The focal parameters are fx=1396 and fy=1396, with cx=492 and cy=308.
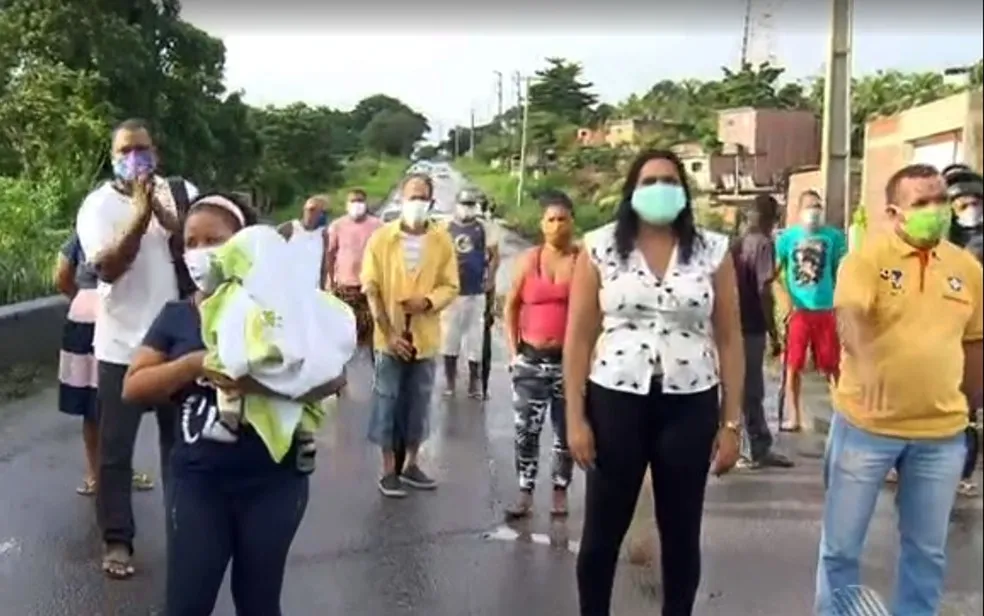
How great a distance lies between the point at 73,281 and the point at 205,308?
3173 mm

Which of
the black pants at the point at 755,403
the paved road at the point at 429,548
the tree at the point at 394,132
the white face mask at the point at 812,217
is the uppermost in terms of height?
the tree at the point at 394,132

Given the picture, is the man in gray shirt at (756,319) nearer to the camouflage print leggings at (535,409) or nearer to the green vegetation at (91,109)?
the camouflage print leggings at (535,409)

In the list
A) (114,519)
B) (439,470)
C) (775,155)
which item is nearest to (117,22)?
(775,155)

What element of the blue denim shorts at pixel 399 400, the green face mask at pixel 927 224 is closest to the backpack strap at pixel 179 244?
the blue denim shorts at pixel 399 400

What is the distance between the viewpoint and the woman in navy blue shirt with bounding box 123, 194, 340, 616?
378cm

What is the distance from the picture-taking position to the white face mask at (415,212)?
7.80 metres

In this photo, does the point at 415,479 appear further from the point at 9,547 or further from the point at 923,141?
the point at 923,141

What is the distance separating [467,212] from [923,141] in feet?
23.1

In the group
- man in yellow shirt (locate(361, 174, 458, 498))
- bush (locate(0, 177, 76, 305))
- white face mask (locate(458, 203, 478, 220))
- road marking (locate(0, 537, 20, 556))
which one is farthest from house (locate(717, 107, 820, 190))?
road marking (locate(0, 537, 20, 556))

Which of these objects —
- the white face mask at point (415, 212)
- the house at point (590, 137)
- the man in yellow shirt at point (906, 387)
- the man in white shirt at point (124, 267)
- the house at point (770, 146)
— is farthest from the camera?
the house at point (590, 137)

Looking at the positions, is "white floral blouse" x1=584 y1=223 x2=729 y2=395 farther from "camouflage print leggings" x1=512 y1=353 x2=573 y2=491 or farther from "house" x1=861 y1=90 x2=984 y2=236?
"camouflage print leggings" x1=512 y1=353 x2=573 y2=491

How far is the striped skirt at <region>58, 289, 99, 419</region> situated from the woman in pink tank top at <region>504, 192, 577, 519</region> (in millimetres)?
2080

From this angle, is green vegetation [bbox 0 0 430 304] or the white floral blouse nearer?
the white floral blouse

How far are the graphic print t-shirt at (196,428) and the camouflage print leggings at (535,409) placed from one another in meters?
3.28
